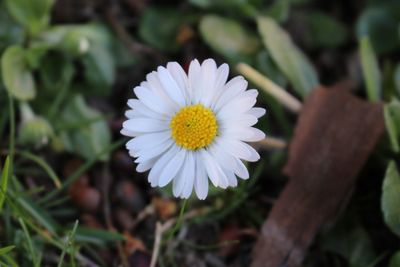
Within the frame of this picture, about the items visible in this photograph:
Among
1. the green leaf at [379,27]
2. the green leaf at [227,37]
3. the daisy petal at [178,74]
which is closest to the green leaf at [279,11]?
the green leaf at [227,37]

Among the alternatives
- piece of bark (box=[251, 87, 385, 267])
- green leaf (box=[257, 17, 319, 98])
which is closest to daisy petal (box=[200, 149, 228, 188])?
piece of bark (box=[251, 87, 385, 267])

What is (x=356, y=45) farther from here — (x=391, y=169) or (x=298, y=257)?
(x=298, y=257)

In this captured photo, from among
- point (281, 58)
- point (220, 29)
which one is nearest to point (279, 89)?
point (281, 58)

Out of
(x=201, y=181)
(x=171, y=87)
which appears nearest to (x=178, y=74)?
(x=171, y=87)

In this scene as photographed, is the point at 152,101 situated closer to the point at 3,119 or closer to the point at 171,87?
the point at 171,87

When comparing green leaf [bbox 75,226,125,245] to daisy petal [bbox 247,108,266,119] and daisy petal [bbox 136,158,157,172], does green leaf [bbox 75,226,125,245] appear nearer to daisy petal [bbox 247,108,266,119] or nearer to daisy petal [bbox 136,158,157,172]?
daisy petal [bbox 136,158,157,172]

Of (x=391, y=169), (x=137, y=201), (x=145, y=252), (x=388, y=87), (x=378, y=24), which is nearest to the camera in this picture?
(x=391, y=169)

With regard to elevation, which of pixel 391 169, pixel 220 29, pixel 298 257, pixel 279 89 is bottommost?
pixel 298 257
